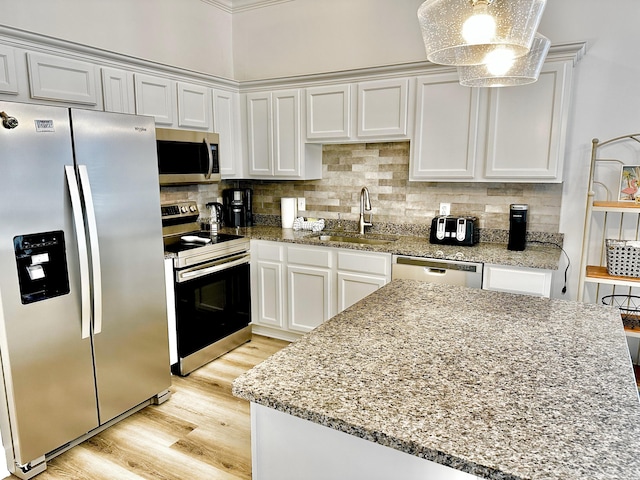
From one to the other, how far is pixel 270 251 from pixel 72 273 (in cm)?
172

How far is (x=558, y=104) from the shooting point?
2.87m

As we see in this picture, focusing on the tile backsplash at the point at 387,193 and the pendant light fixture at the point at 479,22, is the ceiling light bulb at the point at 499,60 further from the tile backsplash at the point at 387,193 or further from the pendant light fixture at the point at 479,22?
the tile backsplash at the point at 387,193

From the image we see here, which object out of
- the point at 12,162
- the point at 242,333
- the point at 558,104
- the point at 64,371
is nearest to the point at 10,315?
the point at 64,371

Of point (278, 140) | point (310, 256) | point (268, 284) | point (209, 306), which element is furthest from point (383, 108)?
point (209, 306)

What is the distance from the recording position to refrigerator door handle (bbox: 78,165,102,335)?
87.1 inches

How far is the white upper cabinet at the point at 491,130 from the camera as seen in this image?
289 centimetres

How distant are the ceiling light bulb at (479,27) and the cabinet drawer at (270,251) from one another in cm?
269

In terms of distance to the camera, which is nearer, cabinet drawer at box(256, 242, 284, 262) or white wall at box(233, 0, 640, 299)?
white wall at box(233, 0, 640, 299)

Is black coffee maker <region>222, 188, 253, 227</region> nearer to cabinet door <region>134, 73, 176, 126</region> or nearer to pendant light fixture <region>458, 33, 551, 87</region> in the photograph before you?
cabinet door <region>134, 73, 176, 126</region>

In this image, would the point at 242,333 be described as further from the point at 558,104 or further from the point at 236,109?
the point at 558,104

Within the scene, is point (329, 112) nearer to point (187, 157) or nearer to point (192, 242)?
point (187, 157)

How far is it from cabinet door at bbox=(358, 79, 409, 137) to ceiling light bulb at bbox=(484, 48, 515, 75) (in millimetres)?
1863

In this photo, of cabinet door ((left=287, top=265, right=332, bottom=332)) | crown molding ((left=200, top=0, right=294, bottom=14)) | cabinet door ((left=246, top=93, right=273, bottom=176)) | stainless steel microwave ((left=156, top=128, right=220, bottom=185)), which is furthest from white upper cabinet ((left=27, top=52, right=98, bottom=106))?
cabinet door ((left=287, top=265, right=332, bottom=332))

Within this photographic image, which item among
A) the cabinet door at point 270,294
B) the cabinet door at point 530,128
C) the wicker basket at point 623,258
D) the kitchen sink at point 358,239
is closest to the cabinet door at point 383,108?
the cabinet door at point 530,128
